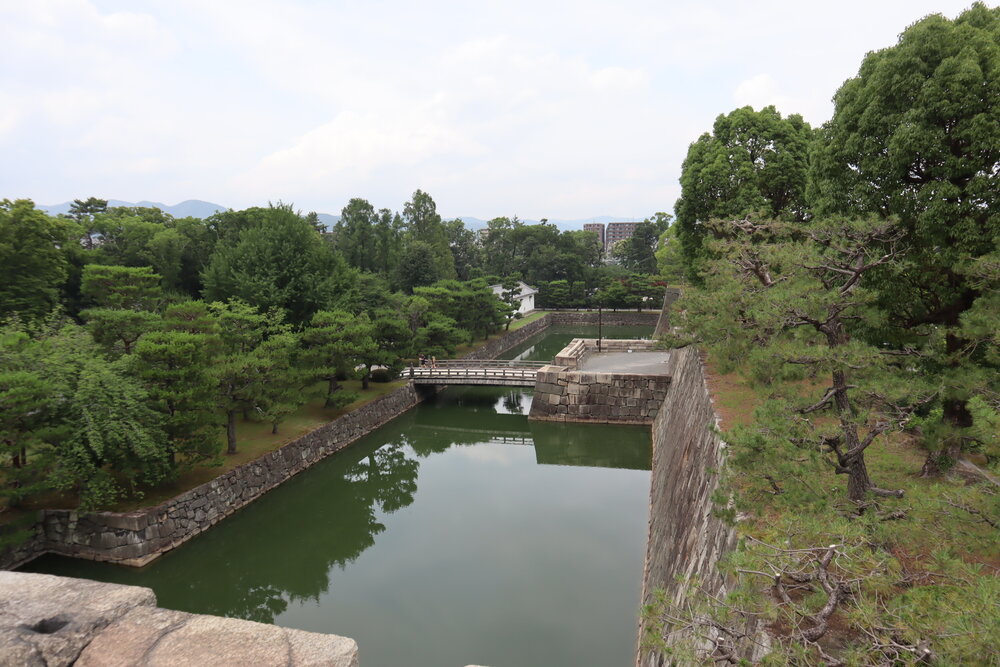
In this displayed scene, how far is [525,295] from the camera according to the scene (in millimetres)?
47219

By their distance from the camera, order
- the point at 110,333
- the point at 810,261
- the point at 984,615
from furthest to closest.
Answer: the point at 110,333, the point at 810,261, the point at 984,615

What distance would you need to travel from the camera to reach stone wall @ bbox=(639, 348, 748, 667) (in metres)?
5.86

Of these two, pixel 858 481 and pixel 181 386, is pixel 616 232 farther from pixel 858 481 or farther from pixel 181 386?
pixel 858 481

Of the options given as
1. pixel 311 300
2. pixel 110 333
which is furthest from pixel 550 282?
pixel 110 333

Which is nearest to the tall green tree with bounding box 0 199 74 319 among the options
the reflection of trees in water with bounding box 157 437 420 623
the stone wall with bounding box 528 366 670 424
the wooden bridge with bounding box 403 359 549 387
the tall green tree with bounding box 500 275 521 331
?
the reflection of trees in water with bounding box 157 437 420 623

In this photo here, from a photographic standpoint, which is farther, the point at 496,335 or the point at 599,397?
the point at 496,335

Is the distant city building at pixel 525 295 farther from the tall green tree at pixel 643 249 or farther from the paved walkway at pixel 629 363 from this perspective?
the paved walkway at pixel 629 363

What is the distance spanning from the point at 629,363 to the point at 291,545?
1577 centimetres

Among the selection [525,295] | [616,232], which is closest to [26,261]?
[525,295]

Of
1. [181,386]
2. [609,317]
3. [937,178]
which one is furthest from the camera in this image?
[609,317]

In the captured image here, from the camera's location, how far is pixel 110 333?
12.3 m

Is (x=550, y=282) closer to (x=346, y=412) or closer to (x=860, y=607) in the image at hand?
(x=346, y=412)

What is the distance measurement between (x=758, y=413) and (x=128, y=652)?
5189 mm

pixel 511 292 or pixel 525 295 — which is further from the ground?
pixel 511 292
